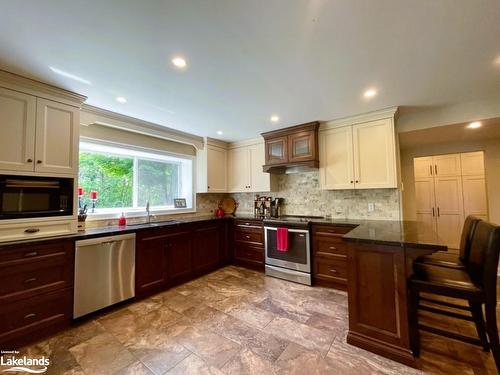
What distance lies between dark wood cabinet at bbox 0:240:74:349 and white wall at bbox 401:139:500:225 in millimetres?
5327

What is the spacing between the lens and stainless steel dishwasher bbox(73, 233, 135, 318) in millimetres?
2227

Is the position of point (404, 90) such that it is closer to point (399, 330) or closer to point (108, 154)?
point (399, 330)

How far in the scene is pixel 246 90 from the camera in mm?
2354

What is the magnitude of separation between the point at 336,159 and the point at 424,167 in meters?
3.29

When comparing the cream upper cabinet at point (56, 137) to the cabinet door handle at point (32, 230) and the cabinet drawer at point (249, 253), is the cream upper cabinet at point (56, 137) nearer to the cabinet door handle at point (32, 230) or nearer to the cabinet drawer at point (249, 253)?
the cabinet door handle at point (32, 230)

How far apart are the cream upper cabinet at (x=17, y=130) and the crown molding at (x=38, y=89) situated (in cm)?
6

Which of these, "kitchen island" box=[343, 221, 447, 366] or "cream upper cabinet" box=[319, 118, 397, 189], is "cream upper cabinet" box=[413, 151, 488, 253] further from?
"kitchen island" box=[343, 221, 447, 366]

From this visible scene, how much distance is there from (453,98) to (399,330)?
2.68 m

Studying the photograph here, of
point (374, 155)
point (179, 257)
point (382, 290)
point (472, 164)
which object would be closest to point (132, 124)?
point (179, 257)

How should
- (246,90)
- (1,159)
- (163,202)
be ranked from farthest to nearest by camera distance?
(163,202)
(246,90)
(1,159)

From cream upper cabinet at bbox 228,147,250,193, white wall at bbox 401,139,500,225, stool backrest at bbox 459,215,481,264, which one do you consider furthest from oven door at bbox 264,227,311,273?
white wall at bbox 401,139,500,225

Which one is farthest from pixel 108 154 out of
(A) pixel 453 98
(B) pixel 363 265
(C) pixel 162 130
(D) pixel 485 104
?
(D) pixel 485 104

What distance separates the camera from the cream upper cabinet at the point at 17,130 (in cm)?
200

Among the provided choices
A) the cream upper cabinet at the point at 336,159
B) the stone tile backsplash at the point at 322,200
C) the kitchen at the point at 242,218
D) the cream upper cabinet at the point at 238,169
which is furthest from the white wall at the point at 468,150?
the cream upper cabinet at the point at 238,169
